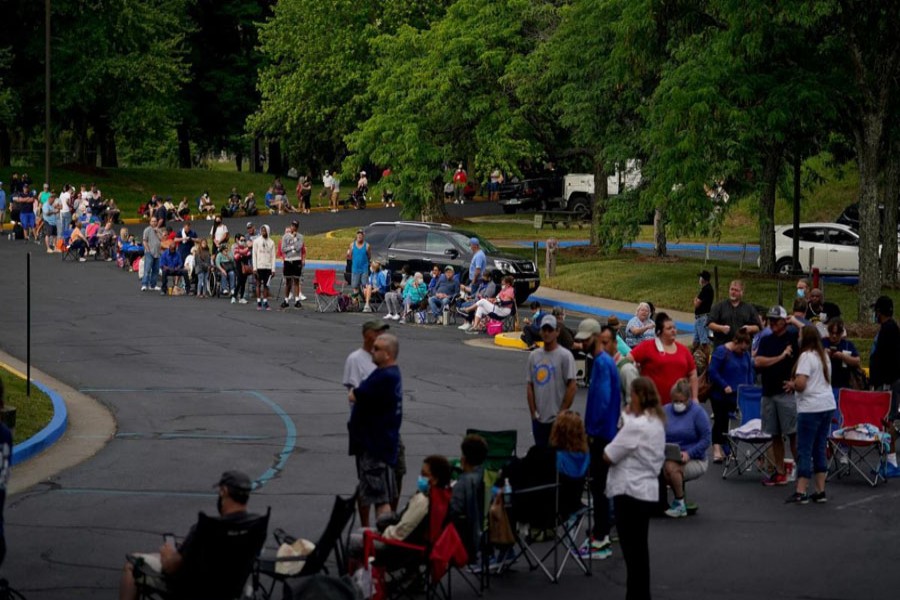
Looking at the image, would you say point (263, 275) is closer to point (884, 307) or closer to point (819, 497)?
point (884, 307)

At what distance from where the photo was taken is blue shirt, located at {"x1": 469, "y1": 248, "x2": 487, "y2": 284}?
3072 cm

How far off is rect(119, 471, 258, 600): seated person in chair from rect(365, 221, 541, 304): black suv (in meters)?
23.2

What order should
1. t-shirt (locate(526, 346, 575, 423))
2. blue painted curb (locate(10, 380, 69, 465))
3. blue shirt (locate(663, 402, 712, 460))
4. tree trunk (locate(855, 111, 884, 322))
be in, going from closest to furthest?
1. t-shirt (locate(526, 346, 575, 423))
2. blue shirt (locate(663, 402, 712, 460))
3. blue painted curb (locate(10, 380, 69, 465))
4. tree trunk (locate(855, 111, 884, 322))

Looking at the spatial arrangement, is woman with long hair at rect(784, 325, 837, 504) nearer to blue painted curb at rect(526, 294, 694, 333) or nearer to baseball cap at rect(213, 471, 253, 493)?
baseball cap at rect(213, 471, 253, 493)

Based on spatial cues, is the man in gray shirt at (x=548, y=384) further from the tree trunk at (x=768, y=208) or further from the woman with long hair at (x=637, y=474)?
the tree trunk at (x=768, y=208)

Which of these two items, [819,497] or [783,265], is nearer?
[819,497]

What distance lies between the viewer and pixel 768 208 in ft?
115

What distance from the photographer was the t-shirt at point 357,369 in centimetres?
1309

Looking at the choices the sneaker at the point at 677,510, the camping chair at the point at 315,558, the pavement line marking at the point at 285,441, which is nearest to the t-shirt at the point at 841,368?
the sneaker at the point at 677,510

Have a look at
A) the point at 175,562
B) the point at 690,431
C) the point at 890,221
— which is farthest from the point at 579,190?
the point at 175,562

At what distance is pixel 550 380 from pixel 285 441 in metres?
4.99

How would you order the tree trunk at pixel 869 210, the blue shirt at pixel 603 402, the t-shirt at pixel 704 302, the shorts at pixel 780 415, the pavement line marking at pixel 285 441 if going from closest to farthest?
the blue shirt at pixel 603 402 → the shorts at pixel 780 415 → the pavement line marking at pixel 285 441 → the t-shirt at pixel 704 302 → the tree trunk at pixel 869 210

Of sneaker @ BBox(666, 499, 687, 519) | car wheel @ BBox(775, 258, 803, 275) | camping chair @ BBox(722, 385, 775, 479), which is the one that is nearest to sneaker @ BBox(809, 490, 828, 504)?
camping chair @ BBox(722, 385, 775, 479)

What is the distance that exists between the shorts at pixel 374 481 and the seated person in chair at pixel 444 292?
1777 centimetres
